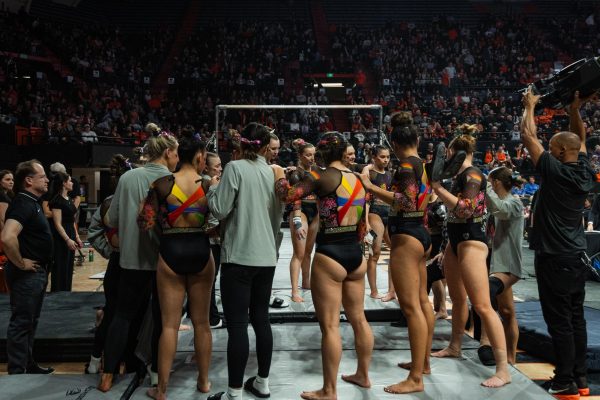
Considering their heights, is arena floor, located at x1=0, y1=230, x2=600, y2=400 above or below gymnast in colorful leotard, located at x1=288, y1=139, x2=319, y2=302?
below

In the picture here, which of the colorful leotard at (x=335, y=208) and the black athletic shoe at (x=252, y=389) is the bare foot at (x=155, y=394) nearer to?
the black athletic shoe at (x=252, y=389)

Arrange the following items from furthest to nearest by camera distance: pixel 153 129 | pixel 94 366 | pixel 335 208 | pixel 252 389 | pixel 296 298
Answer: pixel 296 298, pixel 153 129, pixel 94 366, pixel 252 389, pixel 335 208

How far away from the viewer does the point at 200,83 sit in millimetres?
21672

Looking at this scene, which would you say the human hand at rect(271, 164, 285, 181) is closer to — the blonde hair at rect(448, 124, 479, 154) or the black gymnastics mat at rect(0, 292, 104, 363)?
the blonde hair at rect(448, 124, 479, 154)

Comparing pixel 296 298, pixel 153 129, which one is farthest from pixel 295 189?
pixel 296 298

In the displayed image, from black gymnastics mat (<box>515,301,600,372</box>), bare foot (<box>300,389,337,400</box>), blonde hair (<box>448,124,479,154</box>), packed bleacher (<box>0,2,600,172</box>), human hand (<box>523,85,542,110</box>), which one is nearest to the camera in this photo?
bare foot (<box>300,389,337,400</box>)

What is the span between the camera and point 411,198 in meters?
3.76

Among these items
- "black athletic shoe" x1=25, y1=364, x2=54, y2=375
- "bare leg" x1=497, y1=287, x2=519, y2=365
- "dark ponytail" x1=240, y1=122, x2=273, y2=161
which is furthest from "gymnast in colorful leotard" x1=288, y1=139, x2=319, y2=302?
"black athletic shoe" x1=25, y1=364, x2=54, y2=375

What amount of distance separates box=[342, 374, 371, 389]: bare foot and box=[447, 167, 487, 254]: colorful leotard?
1157 millimetres

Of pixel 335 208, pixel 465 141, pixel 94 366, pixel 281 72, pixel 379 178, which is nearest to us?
pixel 335 208

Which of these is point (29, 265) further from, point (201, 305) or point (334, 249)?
point (334, 249)

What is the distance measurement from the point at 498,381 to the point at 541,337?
1462 mm

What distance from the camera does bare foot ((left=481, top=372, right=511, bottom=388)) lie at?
151 inches

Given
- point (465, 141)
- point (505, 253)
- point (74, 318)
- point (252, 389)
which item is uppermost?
point (465, 141)
